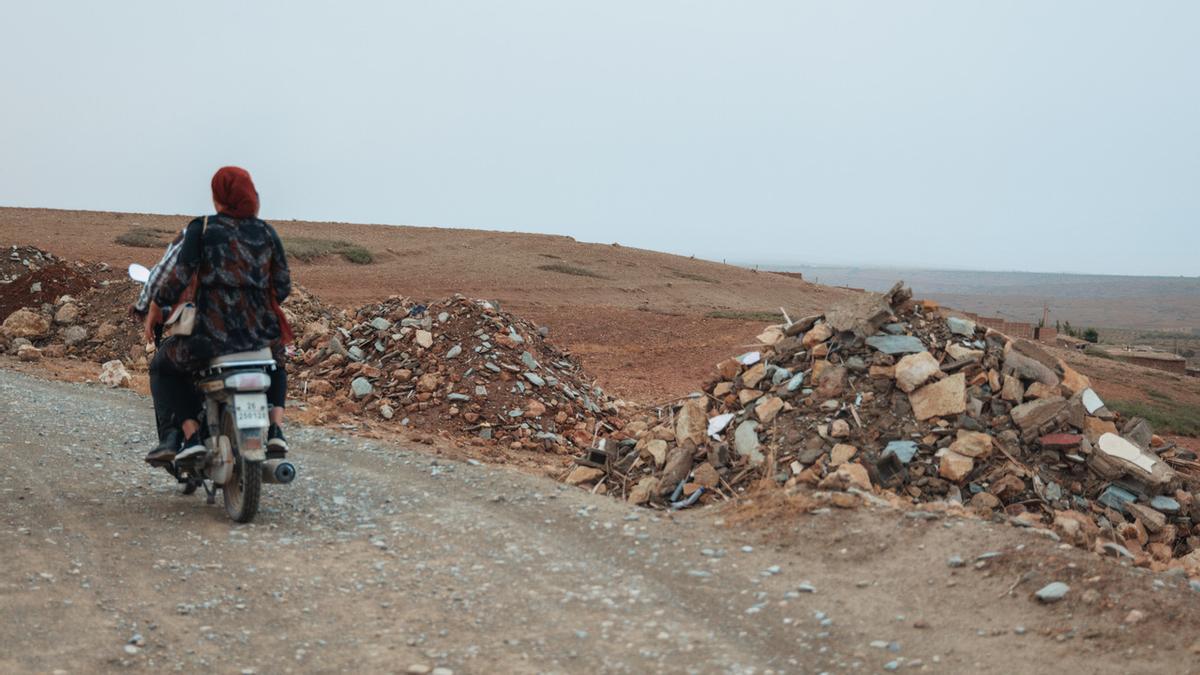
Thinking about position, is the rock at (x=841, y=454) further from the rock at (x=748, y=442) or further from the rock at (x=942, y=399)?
the rock at (x=942, y=399)

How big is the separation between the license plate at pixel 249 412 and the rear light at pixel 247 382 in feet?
0.15

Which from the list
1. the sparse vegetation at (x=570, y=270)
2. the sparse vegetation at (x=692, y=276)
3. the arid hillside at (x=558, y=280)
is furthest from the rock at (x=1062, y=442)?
the sparse vegetation at (x=692, y=276)

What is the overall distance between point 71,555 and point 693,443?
4.24 m

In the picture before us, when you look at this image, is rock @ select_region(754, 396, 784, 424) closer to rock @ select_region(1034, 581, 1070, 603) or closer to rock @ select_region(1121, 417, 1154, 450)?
rock @ select_region(1121, 417, 1154, 450)

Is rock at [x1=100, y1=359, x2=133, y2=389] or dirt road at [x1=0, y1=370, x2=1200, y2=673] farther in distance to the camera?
rock at [x1=100, y1=359, x2=133, y2=389]

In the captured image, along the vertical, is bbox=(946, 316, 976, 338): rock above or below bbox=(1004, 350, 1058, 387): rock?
above

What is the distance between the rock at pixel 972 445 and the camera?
294 inches

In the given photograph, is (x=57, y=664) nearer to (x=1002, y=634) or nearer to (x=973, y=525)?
(x=1002, y=634)

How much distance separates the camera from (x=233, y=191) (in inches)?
219

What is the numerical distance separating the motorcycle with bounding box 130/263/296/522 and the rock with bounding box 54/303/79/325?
10732 mm

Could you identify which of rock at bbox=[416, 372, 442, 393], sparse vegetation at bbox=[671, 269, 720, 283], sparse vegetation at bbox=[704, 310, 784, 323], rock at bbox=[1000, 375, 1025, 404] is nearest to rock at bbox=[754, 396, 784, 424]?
rock at bbox=[1000, 375, 1025, 404]

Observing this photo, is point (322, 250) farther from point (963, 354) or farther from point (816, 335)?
point (963, 354)

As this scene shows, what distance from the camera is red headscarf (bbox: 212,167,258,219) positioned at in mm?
5562

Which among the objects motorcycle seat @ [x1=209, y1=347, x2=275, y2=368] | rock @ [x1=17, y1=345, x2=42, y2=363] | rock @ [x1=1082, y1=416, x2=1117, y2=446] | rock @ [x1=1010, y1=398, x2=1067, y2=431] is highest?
motorcycle seat @ [x1=209, y1=347, x2=275, y2=368]
